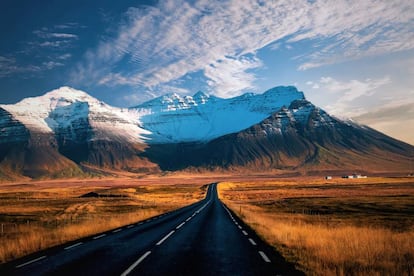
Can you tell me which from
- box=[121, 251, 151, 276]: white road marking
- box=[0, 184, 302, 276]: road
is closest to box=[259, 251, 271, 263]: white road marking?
box=[0, 184, 302, 276]: road

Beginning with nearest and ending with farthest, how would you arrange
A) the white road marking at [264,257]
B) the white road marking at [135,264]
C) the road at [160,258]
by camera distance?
the white road marking at [135,264] < the road at [160,258] < the white road marking at [264,257]

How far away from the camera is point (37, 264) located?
12555mm

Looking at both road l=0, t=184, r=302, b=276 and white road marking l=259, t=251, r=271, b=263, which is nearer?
road l=0, t=184, r=302, b=276

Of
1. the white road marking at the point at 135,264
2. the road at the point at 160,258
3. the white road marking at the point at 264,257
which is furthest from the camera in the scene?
the white road marking at the point at 264,257

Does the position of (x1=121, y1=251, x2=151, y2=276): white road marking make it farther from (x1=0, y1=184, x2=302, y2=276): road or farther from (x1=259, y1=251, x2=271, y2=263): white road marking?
(x1=259, y1=251, x2=271, y2=263): white road marking

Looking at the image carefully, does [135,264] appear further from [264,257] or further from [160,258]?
[264,257]

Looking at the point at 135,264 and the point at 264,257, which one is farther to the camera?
the point at 264,257

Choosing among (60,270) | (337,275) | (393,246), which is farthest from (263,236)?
(60,270)

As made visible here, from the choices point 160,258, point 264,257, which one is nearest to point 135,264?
point 160,258

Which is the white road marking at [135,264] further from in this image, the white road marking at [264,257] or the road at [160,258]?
the white road marking at [264,257]

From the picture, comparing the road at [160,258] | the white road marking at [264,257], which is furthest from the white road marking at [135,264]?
the white road marking at [264,257]

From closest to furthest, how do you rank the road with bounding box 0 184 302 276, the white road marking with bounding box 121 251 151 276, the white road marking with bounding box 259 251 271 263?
the white road marking with bounding box 121 251 151 276 → the road with bounding box 0 184 302 276 → the white road marking with bounding box 259 251 271 263

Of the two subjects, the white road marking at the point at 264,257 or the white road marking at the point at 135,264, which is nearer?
the white road marking at the point at 135,264

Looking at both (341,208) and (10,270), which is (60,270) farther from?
(341,208)
